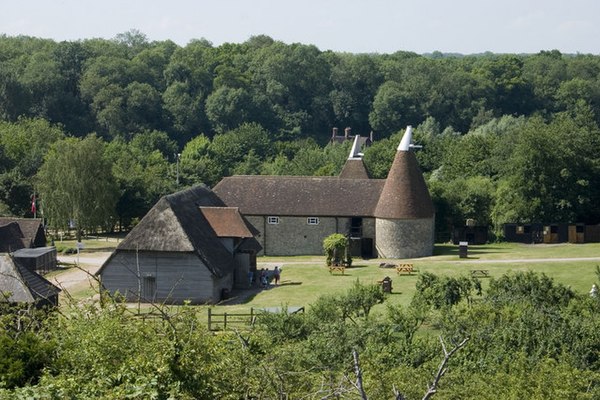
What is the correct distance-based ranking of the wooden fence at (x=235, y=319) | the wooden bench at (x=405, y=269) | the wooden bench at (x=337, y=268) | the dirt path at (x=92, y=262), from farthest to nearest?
the wooden bench at (x=337, y=268) → the wooden bench at (x=405, y=269) → the dirt path at (x=92, y=262) → the wooden fence at (x=235, y=319)

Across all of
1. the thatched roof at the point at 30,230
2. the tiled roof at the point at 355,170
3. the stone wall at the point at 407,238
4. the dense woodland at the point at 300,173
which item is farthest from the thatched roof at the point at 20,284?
the tiled roof at the point at 355,170

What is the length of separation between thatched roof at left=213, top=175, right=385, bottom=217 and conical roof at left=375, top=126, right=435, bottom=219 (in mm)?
1342

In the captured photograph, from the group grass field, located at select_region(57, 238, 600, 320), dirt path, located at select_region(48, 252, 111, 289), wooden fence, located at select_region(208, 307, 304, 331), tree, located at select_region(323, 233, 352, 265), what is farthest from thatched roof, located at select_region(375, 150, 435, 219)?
wooden fence, located at select_region(208, 307, 304, 331)

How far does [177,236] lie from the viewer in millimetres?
43375

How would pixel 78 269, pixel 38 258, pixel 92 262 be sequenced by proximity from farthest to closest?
1. pixel 92 262
2. pixel 78 269
3. pixel 38 258

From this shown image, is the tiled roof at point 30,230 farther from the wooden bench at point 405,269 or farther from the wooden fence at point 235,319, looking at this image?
the wooden fence at point 235,319

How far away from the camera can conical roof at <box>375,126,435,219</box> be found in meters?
55.2

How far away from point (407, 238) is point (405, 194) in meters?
2.42

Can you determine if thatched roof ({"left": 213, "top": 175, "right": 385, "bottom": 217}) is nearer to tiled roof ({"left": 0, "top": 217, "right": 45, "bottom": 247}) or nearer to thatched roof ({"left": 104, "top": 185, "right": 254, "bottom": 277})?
tiled roof ({"left": 0, "top": 217, "right": 45, "bottom": 247})

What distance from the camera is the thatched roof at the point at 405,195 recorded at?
2173 inches

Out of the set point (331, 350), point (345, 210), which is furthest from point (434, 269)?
point (331, 350)

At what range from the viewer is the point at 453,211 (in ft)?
202

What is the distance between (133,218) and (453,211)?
70.3 feet

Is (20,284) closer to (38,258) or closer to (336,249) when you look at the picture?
(38,258)
